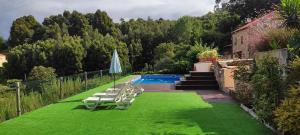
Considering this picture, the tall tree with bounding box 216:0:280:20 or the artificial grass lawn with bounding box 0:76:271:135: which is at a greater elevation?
the tall tree with bounding box 216:0:280:20

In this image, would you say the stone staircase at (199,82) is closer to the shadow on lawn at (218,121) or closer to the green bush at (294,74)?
the shadow on lawn at (218,121)

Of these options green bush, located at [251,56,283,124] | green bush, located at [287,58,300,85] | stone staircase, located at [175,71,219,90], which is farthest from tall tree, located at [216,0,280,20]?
green bush, located at [287,58,300,85]

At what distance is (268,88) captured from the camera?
892cm

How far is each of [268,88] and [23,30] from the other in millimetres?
50207

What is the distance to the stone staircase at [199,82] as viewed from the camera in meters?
19.6

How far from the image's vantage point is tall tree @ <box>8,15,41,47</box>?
5431 centimetres

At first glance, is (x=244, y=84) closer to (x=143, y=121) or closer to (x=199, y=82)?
(x=143, y=121)

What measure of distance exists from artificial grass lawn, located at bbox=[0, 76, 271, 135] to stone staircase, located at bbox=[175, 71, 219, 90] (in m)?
6.19

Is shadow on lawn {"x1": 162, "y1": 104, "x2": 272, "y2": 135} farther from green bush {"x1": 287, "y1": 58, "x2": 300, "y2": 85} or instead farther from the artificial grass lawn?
green bush {"x1": 287, "y1": 58, "x2": 300, "y2": 85}

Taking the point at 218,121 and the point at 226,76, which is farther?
the point at 226,76

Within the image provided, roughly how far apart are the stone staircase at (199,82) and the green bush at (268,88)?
9.95 meters

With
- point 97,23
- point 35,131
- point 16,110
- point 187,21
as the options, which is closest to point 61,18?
point 97,23

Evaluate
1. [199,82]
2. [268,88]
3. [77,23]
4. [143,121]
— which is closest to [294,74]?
[268,88]

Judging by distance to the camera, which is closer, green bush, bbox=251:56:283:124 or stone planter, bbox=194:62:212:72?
green bush, bbox=251:56:283:124
